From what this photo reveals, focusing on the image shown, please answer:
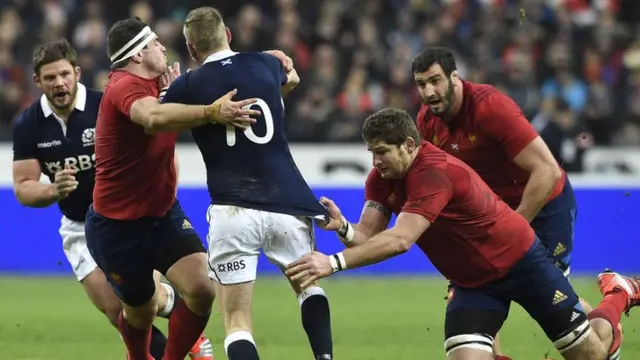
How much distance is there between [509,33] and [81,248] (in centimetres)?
1121

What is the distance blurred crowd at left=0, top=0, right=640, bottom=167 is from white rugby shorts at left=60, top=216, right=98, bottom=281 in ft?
28.8

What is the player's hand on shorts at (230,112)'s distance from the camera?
7.09 meters

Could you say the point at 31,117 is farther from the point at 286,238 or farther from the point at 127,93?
the point at 286,238

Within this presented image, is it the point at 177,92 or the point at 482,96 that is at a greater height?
the point at 177,92

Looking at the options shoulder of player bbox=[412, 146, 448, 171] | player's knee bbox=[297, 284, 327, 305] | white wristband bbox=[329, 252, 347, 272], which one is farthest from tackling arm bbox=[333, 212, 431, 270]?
player's knee bbox=[297, 284, 327, 305]

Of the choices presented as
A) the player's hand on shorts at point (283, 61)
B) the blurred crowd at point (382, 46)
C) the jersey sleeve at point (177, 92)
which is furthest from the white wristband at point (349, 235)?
the blurred crowd at point (382, 46)

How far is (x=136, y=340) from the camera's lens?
852 cm

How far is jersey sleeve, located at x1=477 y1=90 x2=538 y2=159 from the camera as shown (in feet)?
27.3

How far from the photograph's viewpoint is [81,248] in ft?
30.4

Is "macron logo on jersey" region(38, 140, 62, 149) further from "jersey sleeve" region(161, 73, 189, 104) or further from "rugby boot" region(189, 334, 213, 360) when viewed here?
"jersey sleeve" region(161, 73, 189, 104)

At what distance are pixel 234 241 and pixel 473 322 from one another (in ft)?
4.86

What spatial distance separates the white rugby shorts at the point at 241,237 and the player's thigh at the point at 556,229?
2305 millimetres

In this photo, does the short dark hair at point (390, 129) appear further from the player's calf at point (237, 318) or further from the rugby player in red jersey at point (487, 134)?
the rugby player in red jersey at point (487, 134)

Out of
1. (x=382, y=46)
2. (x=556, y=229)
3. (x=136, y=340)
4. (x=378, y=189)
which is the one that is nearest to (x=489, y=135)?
(x=556, y=229)
